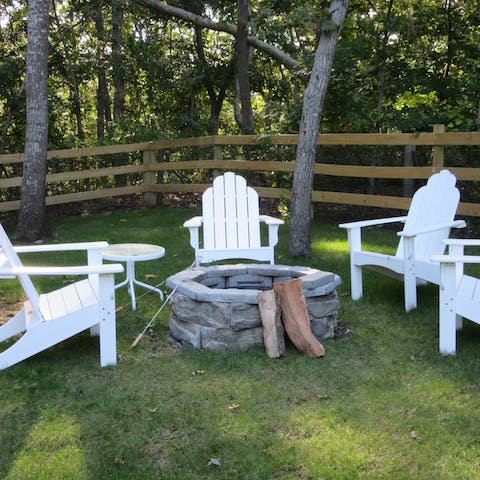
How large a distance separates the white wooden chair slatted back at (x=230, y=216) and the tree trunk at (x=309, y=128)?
0.55 m

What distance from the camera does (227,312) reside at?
381cm

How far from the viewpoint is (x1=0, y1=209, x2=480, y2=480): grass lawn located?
8.38 ft

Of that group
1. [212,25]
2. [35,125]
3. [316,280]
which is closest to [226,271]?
[316,280]

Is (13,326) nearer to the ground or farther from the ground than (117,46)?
nearer to the ground

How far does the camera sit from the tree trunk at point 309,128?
19.1 feet

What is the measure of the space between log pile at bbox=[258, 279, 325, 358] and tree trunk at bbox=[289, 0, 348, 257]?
94.5 inches

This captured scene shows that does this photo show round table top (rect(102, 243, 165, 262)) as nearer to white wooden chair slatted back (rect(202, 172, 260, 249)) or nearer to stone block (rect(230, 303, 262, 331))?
white wooden chair slatted back (rect(202, 172, 260, 249))

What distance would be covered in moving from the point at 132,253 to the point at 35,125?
3.58 meters

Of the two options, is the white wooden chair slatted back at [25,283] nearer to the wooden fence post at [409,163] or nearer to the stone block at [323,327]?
the stone block at [323,327]

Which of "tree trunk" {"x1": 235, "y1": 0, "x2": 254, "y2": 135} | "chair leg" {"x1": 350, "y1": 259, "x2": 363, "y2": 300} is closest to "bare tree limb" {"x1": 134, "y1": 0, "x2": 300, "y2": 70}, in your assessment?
"tree trunk" {"x1": 235, "y1": 0, "x2": 254, "y2": 135}

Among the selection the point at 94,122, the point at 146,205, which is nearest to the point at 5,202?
the point at 146,205

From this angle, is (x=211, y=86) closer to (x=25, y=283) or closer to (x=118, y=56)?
(x=118, y=56)

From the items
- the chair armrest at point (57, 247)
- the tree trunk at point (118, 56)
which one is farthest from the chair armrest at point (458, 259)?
the tree trunk at point (118, 56)

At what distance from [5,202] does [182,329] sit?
5.82m
